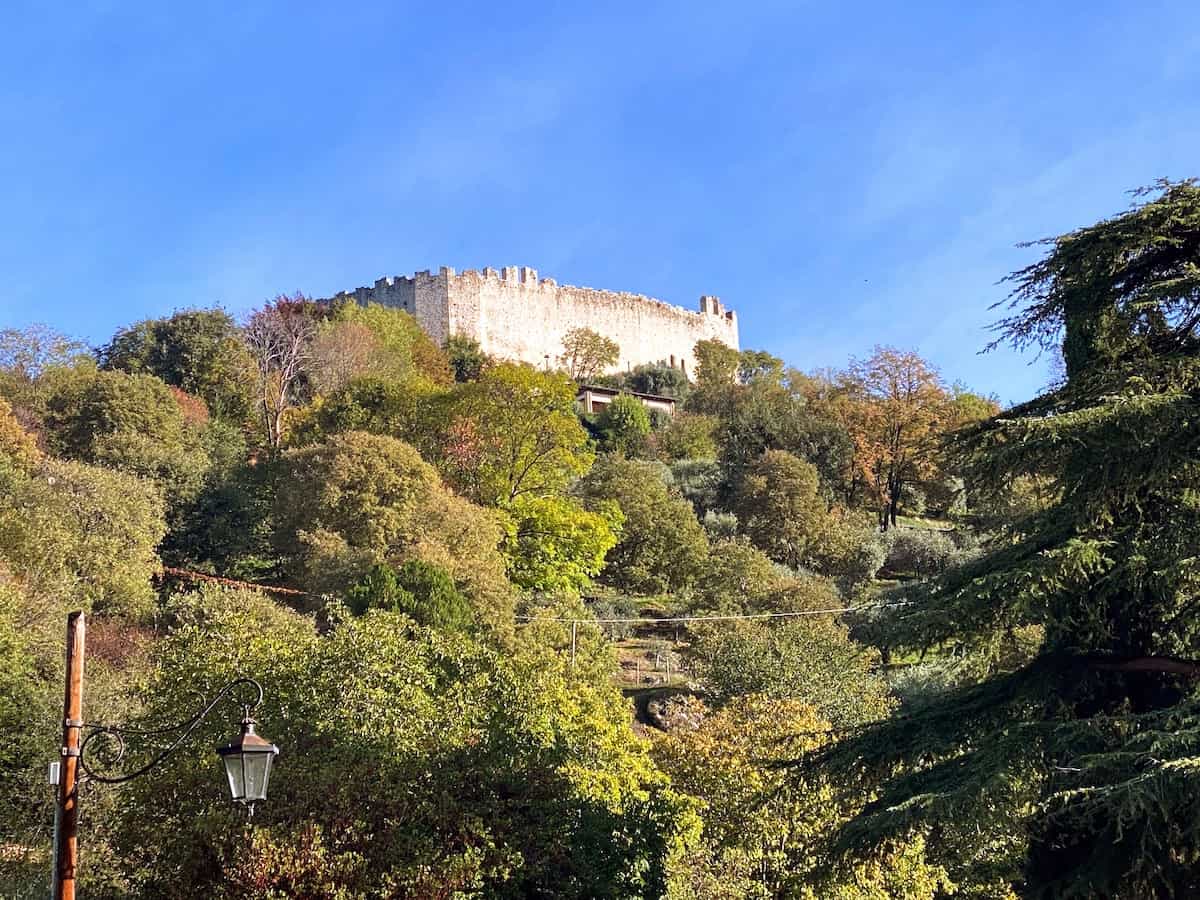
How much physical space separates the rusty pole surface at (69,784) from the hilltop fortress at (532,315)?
190ft

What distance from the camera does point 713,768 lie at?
17047mm

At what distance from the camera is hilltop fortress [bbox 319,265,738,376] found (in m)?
66.9

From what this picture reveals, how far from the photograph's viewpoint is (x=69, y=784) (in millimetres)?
7898

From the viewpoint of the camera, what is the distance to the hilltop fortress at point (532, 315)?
66.9 m

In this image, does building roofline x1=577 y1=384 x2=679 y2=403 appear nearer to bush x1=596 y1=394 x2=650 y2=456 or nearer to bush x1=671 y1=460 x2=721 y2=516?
bush x1=596 y1=394 x2=650 y2=456

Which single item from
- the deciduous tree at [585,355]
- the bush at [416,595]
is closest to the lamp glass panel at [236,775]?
the bush at [416,595]

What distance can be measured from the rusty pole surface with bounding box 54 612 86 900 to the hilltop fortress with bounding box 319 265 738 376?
190 feet

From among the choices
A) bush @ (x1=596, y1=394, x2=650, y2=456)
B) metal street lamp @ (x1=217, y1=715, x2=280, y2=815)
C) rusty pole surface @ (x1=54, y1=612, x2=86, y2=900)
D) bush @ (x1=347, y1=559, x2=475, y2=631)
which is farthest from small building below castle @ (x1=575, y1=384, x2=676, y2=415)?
metal street lamp @ (x1=217, y1=715, x2=280, y2=815)

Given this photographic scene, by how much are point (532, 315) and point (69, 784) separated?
212ft

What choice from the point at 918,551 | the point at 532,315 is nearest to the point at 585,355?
the point at 532,315

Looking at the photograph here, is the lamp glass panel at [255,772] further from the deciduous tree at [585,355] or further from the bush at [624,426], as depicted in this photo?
the deciduous tree at [585,355]

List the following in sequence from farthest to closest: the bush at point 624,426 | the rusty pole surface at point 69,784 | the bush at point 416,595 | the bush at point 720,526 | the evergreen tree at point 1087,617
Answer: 1. the bush at point 624,426
2. the bush at point 720,526
3. the bush at point 416,595
4. the evergreen tree at point 1087,617
5. the rusty pole surface at point 69,784

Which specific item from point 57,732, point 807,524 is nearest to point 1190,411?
point 57,732

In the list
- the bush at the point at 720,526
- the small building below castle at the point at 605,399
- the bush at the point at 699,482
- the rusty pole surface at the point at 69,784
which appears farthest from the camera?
the small building below castle at the point at 605,399
